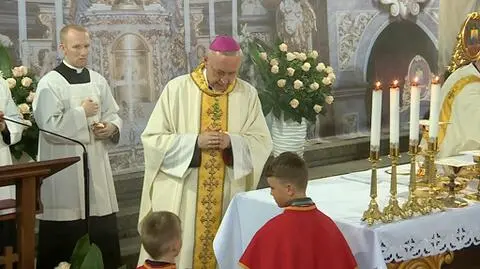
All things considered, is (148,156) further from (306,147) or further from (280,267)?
(306,147)

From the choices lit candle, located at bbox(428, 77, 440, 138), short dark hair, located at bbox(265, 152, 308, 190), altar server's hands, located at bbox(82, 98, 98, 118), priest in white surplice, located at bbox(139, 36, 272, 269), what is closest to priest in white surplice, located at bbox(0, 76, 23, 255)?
altar server's hands, located at bbox(82, 98, 98, 118)

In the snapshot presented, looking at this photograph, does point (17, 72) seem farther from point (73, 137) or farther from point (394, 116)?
point (394, 116)

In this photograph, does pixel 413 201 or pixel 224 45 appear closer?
pixel 413 201

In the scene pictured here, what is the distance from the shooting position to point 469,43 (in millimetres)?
5617

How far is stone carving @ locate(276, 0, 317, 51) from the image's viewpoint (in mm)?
7945

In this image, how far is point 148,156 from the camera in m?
4.86

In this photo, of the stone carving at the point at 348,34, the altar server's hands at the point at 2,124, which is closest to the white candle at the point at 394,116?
the altar server's hands at the point at 2,124

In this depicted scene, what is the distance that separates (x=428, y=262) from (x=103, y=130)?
2417mm

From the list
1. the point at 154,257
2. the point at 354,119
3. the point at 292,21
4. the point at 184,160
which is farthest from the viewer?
the point at 354,119

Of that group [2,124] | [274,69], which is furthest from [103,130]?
[274,69]

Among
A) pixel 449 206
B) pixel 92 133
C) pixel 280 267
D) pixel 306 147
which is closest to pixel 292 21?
pixel 306 147

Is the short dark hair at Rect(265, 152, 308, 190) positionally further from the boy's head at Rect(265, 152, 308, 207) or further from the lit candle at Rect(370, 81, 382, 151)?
the lit candle at Rect(370, 81, 382, 151)

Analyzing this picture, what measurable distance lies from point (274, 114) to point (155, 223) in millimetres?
3985

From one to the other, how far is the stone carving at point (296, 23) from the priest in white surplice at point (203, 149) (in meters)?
3.02
